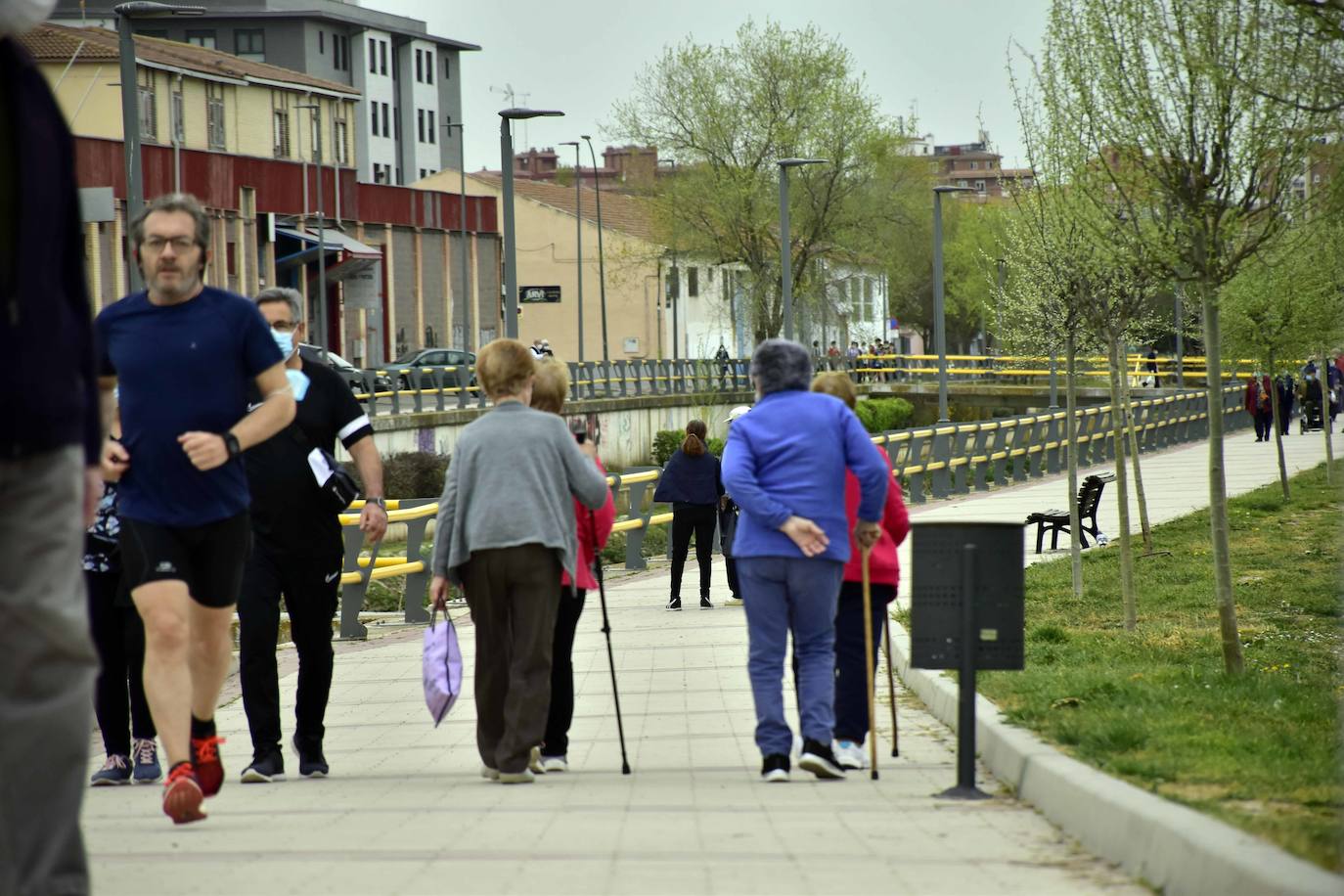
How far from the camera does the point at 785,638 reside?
792 cm

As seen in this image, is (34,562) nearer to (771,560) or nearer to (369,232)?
(771,560)

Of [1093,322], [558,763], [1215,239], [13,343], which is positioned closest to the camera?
[13,343]

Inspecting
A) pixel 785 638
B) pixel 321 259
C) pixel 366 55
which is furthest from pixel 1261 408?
pixel 366 55

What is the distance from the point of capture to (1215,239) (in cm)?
1098

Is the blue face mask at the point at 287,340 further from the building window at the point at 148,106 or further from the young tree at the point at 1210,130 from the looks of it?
the building window at the point at 148,106

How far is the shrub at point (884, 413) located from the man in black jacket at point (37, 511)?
60840mm

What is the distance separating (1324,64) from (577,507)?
4318 millimetres

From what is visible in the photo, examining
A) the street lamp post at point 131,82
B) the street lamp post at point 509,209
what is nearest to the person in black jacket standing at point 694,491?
the street lamp post at point 131,82

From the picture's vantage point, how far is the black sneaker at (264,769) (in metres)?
8.04

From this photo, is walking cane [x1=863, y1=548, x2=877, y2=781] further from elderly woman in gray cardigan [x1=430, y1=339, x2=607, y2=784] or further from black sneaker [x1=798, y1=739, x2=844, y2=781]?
elderly woman in gray cardigan [x1=430, y1=339, x2=607, y2=784]

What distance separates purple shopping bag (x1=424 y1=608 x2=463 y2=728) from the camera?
326 inches

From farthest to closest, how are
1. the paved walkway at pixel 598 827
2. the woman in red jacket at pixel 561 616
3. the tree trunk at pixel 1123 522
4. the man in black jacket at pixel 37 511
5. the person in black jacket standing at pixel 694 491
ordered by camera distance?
the person in black jacket standing at pixel 694 491
the tree trunk at pixel 1123 522
the woman in red jacket at pixel 561 616
the paved walkway at pixel 598 827
the man in black jacket at pixel 37 511

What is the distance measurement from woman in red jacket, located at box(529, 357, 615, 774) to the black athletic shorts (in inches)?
71.3

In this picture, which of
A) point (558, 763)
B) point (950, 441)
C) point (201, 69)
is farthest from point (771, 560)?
point (201, 69)
